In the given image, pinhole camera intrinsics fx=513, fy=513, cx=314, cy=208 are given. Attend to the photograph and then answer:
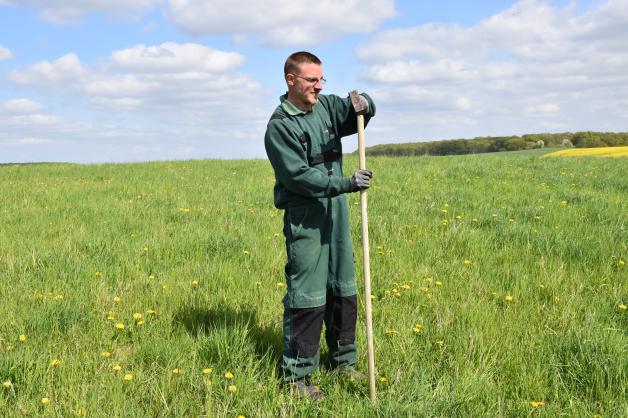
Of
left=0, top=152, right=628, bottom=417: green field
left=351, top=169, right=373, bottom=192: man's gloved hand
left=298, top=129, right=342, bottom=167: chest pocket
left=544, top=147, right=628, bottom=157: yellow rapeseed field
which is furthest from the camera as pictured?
left=544, top=147, right=628, bottom=157: yellow rapeseed field

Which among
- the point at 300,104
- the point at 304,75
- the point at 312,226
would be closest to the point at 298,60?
the point at 304,75

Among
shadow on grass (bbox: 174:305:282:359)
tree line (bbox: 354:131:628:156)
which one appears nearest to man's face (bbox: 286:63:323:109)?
shadow on grass (bbox: 174:305:282:359)

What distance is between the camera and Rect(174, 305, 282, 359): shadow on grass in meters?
4.02

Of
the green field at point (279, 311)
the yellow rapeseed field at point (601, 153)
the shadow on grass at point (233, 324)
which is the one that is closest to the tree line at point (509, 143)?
the yellow rapeseed field at point (601, 153)

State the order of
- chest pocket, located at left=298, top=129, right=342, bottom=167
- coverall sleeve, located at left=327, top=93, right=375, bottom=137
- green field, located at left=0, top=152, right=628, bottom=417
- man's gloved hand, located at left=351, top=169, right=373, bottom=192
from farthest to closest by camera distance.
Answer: coverall sleeve, located at left=327, top=93, right=375, bottom=137
chest pocket, located at left=298, top=129, right=342, bottom=167
green field, located at left=0, top=152, right=628, bottom=417
man's gloved hand, located at left=351, top=169, right=373, bottom=192

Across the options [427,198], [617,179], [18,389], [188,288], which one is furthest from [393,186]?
[18,389]

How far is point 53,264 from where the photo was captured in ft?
19.4

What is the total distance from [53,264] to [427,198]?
6.51 m

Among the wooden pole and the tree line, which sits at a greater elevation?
the tree line

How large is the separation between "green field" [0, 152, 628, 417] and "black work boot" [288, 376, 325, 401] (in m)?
0.08

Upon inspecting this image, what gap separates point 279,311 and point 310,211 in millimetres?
1609

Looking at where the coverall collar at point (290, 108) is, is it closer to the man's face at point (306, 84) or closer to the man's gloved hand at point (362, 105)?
the man's face at point (306, 84)

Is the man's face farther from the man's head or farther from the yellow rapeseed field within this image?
the yellow rapeseed field

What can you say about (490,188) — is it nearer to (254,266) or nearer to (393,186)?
(393,186)
